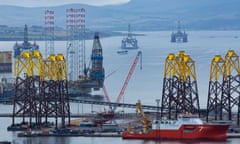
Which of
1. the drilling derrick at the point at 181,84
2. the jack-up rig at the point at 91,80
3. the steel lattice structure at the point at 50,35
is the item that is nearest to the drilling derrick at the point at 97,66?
the jack-up rig at the point at 91,80

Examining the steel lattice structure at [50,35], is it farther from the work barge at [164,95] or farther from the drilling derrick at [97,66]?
the work barge at [164,95]

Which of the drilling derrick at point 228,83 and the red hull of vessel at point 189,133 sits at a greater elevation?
the drilling derrick at point 228,83

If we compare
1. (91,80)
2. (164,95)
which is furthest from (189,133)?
(91,80)

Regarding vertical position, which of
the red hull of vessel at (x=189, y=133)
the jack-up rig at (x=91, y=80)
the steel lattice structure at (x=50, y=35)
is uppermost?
the steel lattice structure at (x=50, y=35)

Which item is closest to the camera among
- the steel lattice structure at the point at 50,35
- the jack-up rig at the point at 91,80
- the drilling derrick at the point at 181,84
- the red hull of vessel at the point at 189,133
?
the red hull of vessel at the point at 189,133

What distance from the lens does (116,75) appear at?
8938 cm

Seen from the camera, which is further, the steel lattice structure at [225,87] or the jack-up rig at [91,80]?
the jack-up rig at [91,80]

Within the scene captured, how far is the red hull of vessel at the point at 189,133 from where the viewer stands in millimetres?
44125

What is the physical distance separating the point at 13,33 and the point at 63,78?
112m

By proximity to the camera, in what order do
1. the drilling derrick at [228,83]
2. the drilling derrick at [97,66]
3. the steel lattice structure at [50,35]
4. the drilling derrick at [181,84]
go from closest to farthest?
the drilling derrick at [181,84], the drilling derrick at [228,83], the drilling derrick at [97,66], the steel lattice structure at [50,35]

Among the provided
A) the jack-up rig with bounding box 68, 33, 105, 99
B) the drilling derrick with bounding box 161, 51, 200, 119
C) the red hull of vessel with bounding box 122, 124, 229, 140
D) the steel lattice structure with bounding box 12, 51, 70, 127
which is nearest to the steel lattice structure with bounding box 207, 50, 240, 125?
the drilling derrick with bounding box 161, 51, 200, 119

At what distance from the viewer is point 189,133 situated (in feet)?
146

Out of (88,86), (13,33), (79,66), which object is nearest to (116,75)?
(79,66)

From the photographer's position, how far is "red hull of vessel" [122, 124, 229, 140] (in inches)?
1737
